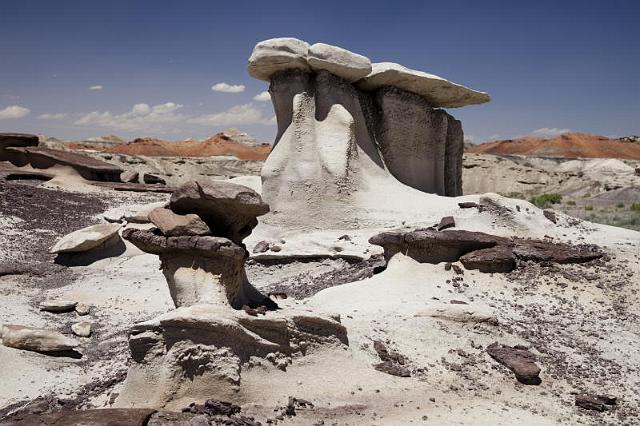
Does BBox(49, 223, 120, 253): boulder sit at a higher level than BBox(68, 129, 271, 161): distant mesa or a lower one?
lower

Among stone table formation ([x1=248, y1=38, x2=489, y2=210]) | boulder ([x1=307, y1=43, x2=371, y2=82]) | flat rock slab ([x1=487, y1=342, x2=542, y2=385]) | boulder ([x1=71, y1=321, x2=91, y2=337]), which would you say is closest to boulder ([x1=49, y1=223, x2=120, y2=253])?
stone table formation ([x1=248, y1=38, x2=489, y2=210])

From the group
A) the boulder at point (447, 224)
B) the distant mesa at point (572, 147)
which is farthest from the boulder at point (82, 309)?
the distant mesa at point (572, 147)

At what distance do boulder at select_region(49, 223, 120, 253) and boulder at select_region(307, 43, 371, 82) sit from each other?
4611 mm

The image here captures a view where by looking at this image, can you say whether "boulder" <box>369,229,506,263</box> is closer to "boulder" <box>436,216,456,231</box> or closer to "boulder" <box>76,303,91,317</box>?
"boulder" <box>436,216,456,231</box>

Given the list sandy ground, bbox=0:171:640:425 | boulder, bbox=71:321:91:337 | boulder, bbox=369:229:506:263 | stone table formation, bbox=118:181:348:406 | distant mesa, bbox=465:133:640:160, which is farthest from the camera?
distant mesa, bbox=465:133:640:160

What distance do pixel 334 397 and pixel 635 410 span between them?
2322 mm

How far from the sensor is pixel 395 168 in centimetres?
1127

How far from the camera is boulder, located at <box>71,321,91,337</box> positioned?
6008 millimetres

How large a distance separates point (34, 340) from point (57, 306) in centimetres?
156

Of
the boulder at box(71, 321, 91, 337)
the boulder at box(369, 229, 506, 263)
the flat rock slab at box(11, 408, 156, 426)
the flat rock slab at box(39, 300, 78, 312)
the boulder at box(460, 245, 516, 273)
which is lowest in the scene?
the boulder at box(71, 321, 91, 337)

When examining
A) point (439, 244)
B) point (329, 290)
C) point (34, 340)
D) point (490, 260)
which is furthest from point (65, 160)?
point (490, 260)

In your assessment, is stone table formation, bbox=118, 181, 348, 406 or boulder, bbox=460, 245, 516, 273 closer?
stone table formation, bbox=118, 181, 348, 406

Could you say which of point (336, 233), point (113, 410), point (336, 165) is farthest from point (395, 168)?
point (113, 410)

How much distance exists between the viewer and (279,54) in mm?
9516
